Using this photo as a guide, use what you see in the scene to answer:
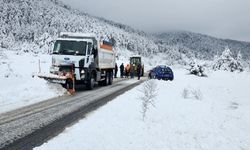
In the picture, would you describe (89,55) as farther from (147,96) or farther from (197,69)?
(197,69)

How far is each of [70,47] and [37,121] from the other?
1176 centimetres

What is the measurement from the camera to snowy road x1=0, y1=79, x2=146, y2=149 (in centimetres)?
857

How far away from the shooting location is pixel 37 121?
36.7 feet

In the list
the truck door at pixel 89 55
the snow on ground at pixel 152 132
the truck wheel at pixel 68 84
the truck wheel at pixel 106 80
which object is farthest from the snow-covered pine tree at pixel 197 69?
the snow on ground at pixel 152 132

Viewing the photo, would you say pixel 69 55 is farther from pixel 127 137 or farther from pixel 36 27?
pixel 36 27

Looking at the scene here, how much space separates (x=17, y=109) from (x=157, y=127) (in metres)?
5.72

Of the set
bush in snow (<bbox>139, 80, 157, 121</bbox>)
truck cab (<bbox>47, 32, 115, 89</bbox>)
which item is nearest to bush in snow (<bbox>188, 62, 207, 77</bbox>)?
truck cab (<bbox>47, 32, 115, 89</bbox>)

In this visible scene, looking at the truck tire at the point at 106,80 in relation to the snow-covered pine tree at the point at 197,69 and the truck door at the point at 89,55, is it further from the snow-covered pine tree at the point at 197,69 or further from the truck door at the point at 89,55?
→ the snow-covered pine tree at the point at 197,69

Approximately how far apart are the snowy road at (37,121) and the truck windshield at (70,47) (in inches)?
258

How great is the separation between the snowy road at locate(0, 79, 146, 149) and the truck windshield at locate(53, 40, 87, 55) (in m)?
6.55

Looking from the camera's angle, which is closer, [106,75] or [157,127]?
[157,127]

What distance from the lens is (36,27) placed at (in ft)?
547

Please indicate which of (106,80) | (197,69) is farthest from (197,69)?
(106,80)

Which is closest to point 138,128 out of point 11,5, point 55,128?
point 55,128
